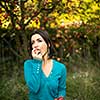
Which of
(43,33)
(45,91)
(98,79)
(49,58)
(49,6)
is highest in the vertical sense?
(49,6)

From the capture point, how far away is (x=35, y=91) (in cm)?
306

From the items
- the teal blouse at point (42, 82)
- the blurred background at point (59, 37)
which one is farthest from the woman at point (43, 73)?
the blurred background at point (59, 37)

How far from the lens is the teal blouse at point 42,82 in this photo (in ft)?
10.1

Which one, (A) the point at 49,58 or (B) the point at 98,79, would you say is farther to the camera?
(B) the point at 98,79

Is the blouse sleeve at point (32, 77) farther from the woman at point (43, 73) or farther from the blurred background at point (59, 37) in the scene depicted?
the blurred background at point (59, 37)

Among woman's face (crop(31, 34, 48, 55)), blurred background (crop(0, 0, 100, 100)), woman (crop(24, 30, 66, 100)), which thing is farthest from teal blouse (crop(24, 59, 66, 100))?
blurred background (crop(0, 0, 100, 100))

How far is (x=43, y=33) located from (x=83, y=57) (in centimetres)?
711

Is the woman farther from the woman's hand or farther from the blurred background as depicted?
the blurred background

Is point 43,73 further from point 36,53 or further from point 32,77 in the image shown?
point 36,53

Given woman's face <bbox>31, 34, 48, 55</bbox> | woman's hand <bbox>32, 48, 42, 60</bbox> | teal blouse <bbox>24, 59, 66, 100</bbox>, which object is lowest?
teal blouse <bbox>24, 59, 66, 100</bbox>

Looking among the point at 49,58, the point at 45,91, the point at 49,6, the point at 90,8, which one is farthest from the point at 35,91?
the point at 90,8

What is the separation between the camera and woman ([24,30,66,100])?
3.04 meters

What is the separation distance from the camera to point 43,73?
10.2ft

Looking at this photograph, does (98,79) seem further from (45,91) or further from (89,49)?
(45,91)
